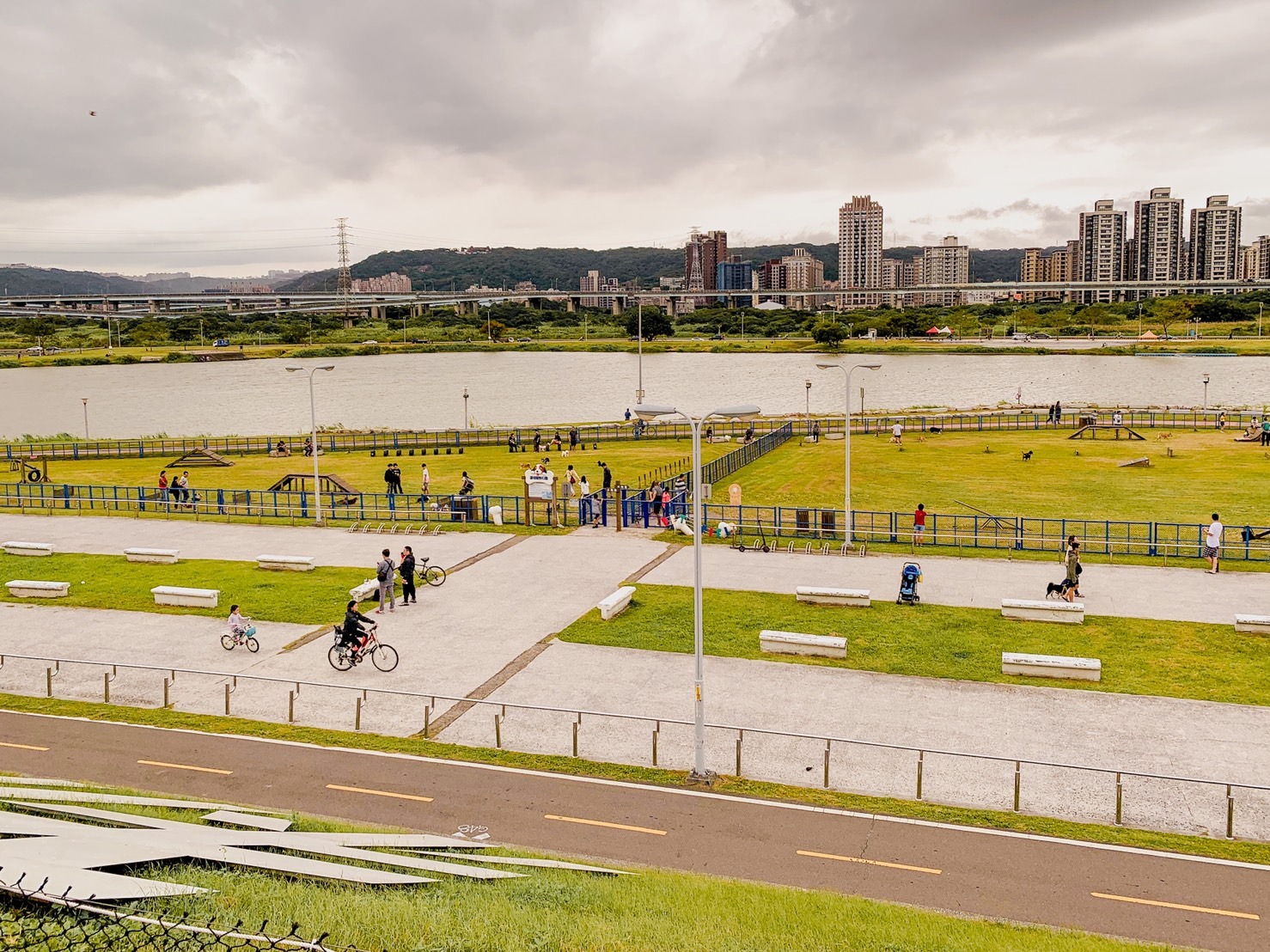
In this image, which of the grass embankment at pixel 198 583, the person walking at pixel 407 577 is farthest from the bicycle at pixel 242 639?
the person walking at pixel 407 577

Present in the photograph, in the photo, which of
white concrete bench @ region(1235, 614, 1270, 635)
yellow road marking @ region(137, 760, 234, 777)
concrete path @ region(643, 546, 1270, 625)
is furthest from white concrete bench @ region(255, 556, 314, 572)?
white concrete bench @ region(1235, 614, 1270, 635)

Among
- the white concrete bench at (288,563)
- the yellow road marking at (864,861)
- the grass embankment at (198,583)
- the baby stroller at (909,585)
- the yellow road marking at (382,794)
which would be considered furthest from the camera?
the white concrete bench at (288,563)

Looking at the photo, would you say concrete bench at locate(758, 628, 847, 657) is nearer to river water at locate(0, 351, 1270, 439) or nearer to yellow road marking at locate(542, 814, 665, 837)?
yellow road marking at locate(542, 814, 665, 837)

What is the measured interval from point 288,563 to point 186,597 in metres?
4.19

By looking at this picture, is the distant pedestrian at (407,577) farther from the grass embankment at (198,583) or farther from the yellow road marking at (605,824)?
the yellow road marking at (605,824)

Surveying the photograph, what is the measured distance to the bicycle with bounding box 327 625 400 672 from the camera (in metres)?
22.5

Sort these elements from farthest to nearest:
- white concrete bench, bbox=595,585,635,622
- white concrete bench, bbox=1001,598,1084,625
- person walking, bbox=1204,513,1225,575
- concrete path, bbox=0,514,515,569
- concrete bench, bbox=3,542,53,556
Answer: concrete path, bbox=0,514,515,569, concrete bench, bbox=3,542,53,556, person walking, bbox=1204,513,1225,575, white concrete bench, bbox=595,585,635,622, white concrete bench, bbox=1001,598,1084,625

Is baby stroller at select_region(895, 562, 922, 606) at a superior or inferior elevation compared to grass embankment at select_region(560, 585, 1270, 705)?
superior

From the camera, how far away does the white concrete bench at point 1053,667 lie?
69.9 feet

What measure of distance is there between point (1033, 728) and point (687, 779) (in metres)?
6.84

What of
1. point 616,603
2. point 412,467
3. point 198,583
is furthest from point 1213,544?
point 412,467

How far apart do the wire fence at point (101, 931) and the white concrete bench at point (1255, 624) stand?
22657 mm

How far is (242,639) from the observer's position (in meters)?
24.3

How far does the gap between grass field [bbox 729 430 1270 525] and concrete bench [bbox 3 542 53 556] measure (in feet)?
89.4
